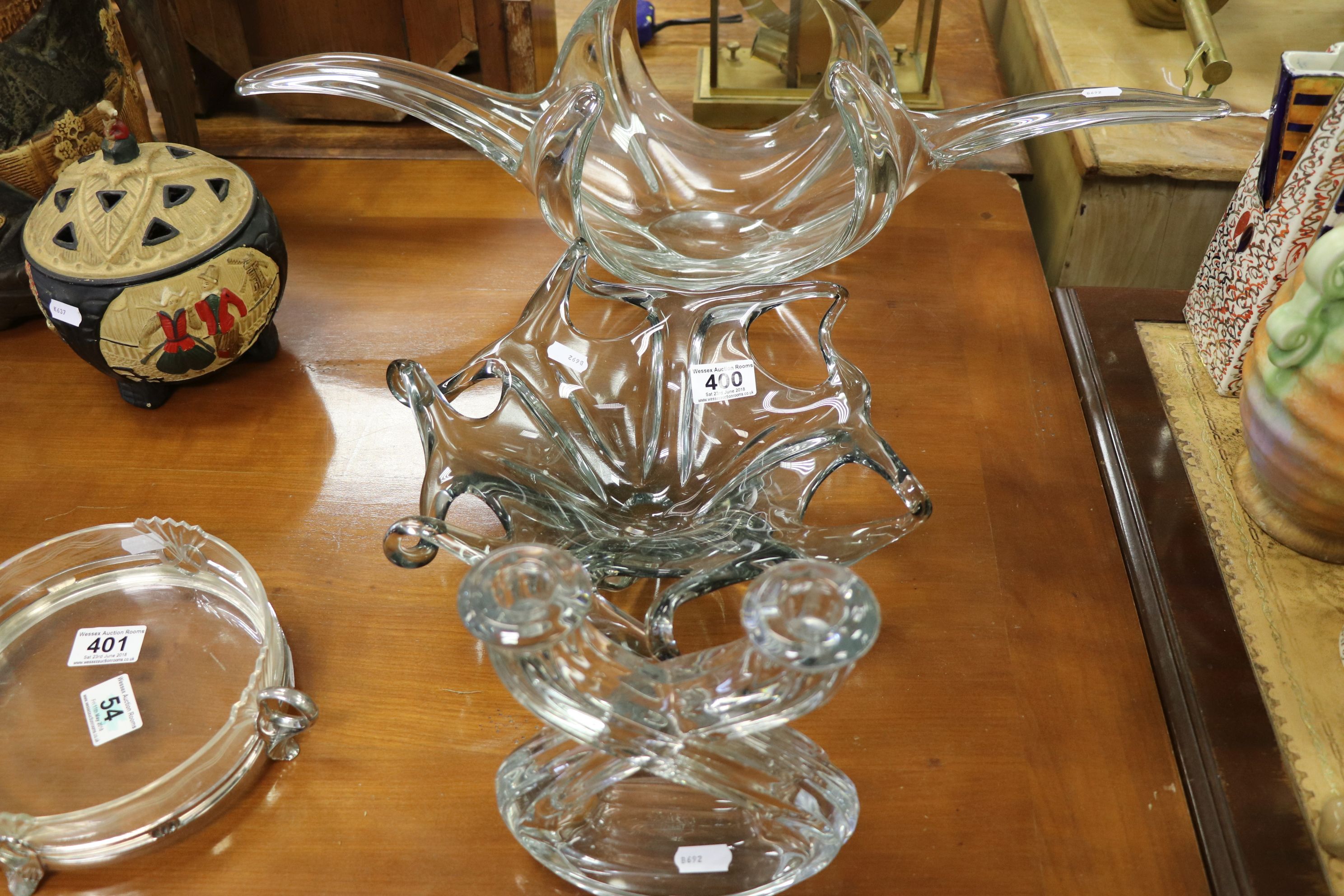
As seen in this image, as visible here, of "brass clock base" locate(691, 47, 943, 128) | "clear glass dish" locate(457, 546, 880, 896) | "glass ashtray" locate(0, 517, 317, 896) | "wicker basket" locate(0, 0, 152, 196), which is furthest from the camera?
"brass clock base" locate(691, 47, 943, 128)

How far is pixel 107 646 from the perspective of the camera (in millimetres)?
523

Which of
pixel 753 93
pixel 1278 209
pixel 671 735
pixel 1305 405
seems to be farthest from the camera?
pixel 753 93

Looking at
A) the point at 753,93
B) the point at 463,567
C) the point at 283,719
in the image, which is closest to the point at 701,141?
the point at 753,93

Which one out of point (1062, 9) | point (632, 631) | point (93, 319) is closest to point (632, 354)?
point (632, 631)

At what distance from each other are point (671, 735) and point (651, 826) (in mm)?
75

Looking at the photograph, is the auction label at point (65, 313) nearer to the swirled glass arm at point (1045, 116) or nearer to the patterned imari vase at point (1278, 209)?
the swirled glass arm at point (1045, 116)

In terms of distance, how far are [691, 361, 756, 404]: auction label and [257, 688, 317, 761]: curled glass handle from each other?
239 millimetres

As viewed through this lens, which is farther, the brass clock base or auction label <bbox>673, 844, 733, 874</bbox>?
the brass clock base

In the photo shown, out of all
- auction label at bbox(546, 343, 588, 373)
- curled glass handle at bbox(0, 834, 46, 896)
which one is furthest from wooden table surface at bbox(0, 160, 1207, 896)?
auction label at bbox(546, 343, 588, 373)

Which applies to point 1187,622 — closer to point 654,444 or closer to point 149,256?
point 654,444

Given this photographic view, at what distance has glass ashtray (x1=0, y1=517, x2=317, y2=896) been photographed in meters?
0.43

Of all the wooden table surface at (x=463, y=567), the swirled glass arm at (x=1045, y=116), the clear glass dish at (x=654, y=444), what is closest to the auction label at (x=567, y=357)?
the clear glass dish at (x=654, y=444)

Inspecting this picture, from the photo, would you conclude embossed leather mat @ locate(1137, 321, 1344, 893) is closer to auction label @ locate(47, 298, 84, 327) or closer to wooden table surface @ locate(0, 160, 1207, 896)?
wooden table surface @ locate(0, 160, 1207, 896)

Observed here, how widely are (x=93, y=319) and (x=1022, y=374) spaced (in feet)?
1.70
